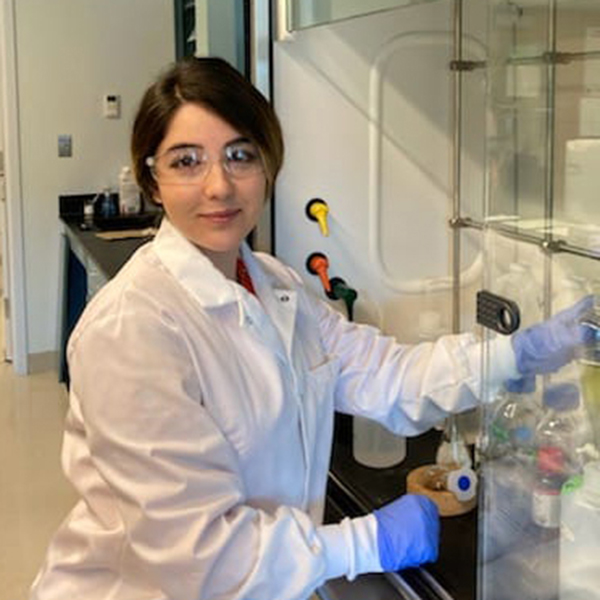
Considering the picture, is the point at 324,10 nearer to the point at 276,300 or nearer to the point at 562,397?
the point at 276,300

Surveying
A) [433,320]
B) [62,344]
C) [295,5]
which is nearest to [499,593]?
[433,320]

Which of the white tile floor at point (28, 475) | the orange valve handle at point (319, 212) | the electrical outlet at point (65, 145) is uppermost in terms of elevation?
the electrical outlet at point (65, 145)

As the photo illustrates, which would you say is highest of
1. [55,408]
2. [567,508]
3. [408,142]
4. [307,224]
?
[408,142]

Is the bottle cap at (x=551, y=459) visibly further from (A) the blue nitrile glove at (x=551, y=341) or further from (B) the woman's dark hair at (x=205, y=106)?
(B) the woman's dark hair at (x=205, y=106)

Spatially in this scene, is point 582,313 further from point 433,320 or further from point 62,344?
point 62,344

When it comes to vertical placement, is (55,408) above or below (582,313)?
below

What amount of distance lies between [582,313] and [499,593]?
0.39 m

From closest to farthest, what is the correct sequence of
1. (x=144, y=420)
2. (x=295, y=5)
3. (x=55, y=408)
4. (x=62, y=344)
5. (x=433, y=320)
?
(x=144, y=420), (x=295, y=5), (x=433, y=320), (x=55, y=408), (x=62, y=344)

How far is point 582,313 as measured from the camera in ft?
3.70

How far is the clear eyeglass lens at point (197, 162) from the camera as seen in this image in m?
1.07

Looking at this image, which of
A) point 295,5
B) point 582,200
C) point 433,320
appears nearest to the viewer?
point 582,200

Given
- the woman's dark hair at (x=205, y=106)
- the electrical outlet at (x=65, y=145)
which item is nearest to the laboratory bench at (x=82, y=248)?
the electrical outlet at (x=65, y=145)

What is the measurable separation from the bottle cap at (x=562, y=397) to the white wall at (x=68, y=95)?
3.22m

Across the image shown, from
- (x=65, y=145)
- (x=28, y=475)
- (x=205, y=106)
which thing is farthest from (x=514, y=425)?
(x=65, y=145)
